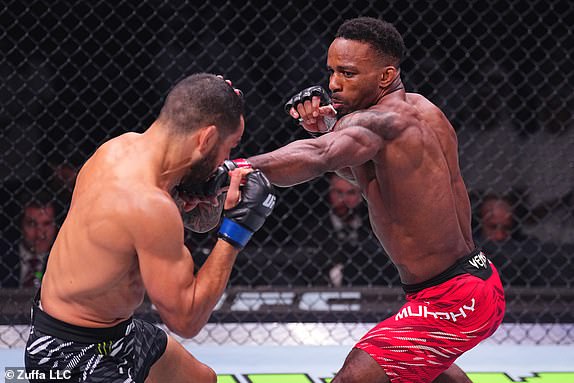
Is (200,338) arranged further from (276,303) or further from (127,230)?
(127,230)

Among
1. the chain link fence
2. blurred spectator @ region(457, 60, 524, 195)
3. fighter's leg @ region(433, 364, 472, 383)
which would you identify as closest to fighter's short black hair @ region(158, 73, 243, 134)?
fighter's leg @ region(433, 364, 472, 383)

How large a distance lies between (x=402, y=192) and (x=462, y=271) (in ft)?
0.87

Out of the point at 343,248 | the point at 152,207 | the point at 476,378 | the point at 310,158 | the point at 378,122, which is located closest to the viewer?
the point at 152,207

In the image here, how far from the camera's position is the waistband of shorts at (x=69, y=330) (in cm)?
184

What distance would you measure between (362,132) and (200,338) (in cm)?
184

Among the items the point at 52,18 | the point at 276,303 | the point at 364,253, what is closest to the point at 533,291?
the point at 364,253

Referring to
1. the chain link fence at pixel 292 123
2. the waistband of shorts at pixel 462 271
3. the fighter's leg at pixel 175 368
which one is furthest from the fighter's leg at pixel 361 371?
the chain link fence at pixel 292 123

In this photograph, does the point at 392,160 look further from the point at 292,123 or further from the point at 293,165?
the point at 292,123

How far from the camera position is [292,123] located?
13.9 feet

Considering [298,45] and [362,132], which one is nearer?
[362,132]

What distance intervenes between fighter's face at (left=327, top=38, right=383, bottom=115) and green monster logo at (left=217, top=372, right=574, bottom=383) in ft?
3.62

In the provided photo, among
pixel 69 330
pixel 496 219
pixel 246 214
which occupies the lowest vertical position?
pixel 496 219

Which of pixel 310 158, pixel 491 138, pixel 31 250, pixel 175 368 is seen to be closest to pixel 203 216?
pixel 310 158

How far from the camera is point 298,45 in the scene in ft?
13.5
